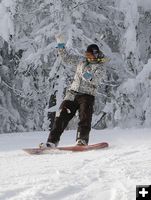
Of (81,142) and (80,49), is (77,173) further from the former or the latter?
(80,49)

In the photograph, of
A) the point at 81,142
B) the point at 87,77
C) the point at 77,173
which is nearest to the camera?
the point at 77,173

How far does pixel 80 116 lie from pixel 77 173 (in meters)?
2.72

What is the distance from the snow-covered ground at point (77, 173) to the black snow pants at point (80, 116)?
48 centimetres

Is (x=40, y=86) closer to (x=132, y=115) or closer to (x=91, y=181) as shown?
(x=132, y=115)

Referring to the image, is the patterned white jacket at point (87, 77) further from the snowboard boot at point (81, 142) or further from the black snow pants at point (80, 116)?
the snowboard boot at point (81, 142)

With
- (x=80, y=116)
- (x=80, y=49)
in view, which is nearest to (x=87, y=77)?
(x=80, y=116)

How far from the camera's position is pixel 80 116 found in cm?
761

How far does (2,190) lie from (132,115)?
971 cm

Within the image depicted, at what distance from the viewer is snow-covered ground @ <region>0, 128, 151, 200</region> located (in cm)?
410

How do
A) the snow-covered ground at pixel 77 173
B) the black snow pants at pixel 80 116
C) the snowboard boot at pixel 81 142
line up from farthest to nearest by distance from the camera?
the black snow pants at pixel 80 116, the snowboard boot at pixel 81 142, the snow-covered ground at pixel 77 173

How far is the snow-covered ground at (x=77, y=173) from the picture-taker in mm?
4102

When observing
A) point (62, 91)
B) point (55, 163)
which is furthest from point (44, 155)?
point (62, 91)

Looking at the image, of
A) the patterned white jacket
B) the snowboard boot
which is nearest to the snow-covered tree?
the patterned white jacket

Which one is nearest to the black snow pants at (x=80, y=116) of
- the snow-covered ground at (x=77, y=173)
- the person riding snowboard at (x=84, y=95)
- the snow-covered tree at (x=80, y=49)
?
the person riding snowboard at (x=84, y=95)
